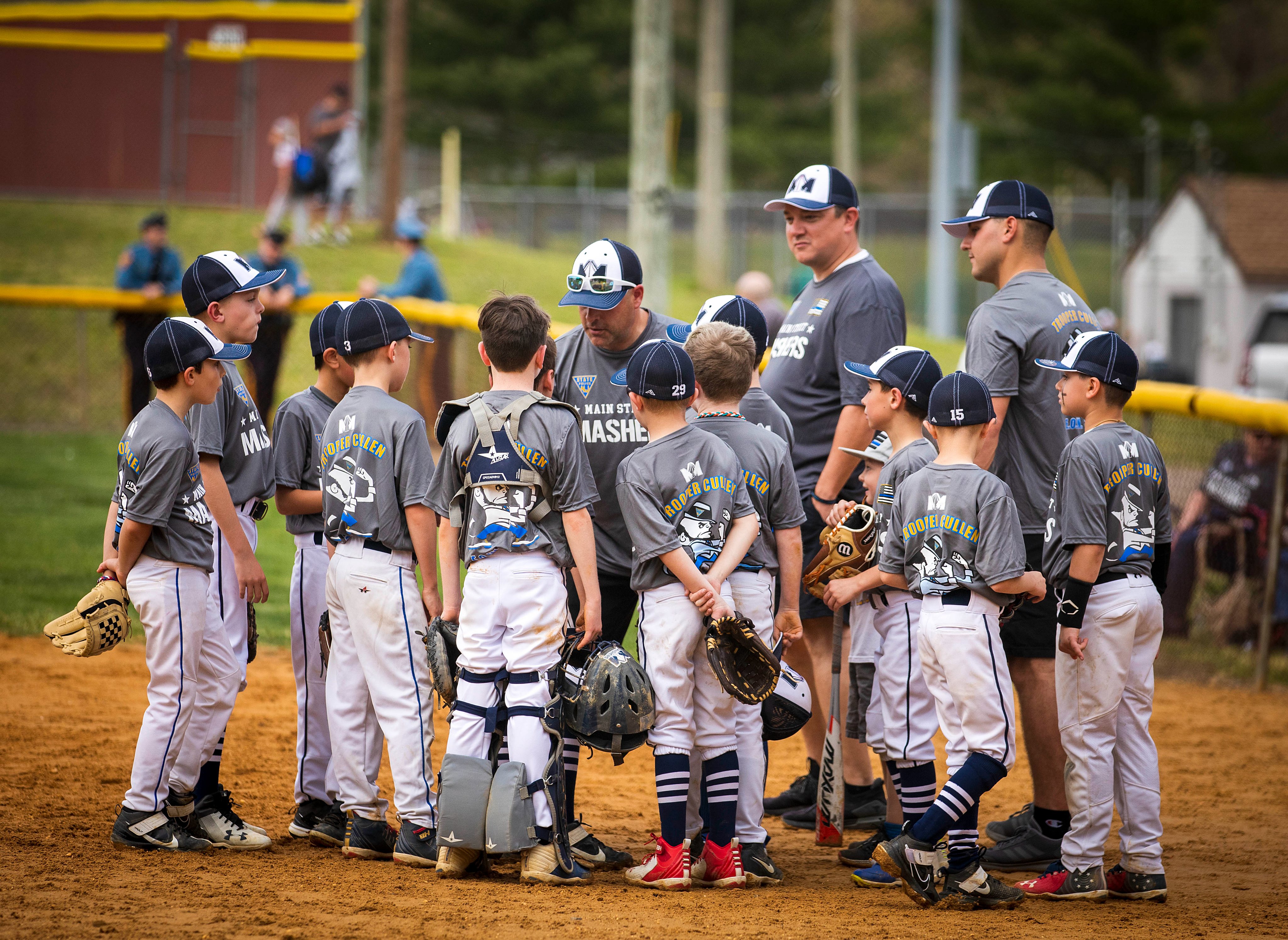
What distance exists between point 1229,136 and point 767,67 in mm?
13096

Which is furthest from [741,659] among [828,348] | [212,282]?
[212,282]

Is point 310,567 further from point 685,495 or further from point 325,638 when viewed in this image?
point 685,495

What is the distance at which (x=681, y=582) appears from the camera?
439 cm

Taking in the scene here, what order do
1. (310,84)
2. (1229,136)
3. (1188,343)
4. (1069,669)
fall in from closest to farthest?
(1069,669) < (310,84) < (1188,343) < (1229,136)

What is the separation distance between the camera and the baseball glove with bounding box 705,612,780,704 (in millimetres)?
4332

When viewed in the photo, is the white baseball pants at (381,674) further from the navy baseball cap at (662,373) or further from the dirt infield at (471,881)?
the navy baseball cap at (662,373)

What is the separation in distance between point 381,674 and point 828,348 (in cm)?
221

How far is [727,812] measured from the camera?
4.45 metres

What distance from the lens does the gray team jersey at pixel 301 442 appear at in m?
4.90

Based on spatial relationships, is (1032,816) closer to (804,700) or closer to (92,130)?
(804,700)

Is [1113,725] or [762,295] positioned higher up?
[762,295]

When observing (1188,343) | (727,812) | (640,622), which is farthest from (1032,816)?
(1188,343)

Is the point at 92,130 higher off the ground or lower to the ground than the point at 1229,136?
lower

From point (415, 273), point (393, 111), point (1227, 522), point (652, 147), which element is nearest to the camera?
point (1227, 522)
